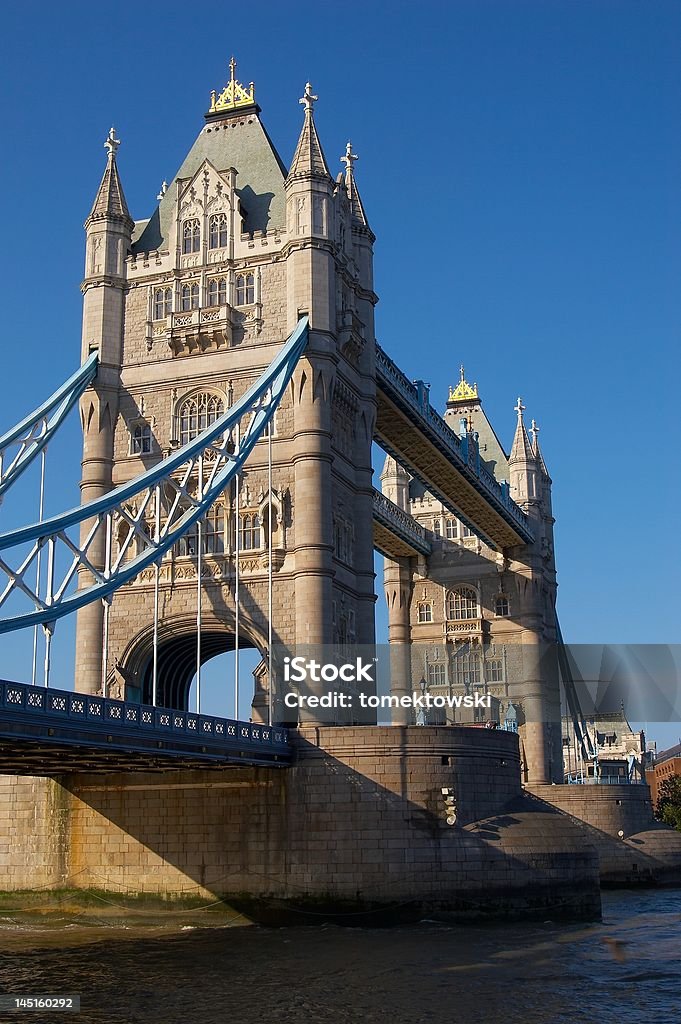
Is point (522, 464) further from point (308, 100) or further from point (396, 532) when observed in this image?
point (308, 100)

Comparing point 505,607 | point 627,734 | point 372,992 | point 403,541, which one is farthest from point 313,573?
point 627,734

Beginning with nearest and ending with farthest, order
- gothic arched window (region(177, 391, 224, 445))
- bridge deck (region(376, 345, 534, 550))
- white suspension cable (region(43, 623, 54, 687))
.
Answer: white suspension cable (region(43, 623, 54, 687))
gothic arched window (region(177, 391, 224, 445))
bridge deck (region(376, 345, 534, 550))

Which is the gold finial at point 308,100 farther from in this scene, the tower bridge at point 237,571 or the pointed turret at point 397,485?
the pointed turret at point 397,485

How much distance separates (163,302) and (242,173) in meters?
6.34

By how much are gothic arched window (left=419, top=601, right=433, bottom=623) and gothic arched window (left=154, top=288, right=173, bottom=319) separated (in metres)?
31.7

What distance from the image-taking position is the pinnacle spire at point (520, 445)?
72625mm

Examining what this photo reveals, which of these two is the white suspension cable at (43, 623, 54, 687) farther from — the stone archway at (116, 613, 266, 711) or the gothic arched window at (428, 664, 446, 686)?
the gothic arched window at (428, 664, 446, 686)

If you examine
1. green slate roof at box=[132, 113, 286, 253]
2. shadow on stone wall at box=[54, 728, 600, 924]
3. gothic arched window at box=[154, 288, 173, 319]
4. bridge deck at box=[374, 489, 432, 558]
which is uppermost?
green slate roof at box=[132, 113, 286, 253]

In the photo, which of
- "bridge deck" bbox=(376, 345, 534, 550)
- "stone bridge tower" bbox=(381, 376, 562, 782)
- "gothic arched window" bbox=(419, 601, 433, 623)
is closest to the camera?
"bridge deck" bbox=(376, 345, 534, 550)

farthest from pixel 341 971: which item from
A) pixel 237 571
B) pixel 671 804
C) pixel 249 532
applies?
pixel 671 804

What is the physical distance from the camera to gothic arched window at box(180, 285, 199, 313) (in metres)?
45.0

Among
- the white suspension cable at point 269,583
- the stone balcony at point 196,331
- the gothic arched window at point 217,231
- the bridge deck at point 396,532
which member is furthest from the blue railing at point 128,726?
the bridge deck at point 396,532

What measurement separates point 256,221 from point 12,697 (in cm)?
2615

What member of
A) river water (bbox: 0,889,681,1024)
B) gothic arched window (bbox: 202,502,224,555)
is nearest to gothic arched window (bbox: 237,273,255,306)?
gothic arched window (bbox: 202,502,224,555)
